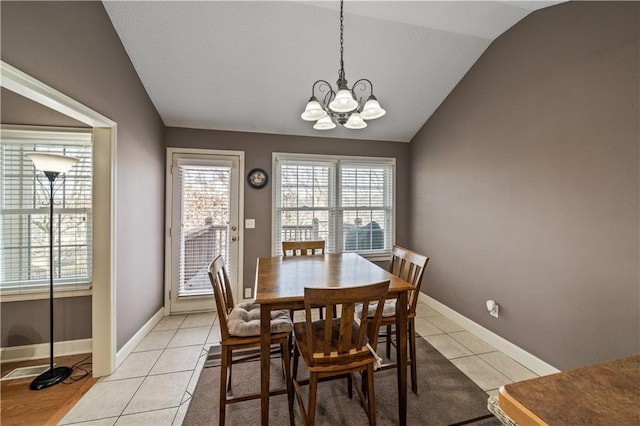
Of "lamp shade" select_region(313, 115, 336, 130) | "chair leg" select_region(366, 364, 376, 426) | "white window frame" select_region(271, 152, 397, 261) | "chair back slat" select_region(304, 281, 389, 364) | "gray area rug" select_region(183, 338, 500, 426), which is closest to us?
"chair back slat" select_region(304, 281, 389, 364)

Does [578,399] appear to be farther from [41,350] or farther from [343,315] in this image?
[41,350]

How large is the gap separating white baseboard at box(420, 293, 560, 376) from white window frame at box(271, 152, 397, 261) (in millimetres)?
1086

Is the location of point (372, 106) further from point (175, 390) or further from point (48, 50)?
point (175, 390)

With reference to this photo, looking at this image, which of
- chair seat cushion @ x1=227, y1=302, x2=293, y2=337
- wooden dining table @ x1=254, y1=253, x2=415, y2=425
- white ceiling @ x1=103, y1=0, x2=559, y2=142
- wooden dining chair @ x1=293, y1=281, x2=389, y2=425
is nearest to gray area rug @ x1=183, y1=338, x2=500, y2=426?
wooden dining table @ x1=254, y1=253, x2=415, y2=425

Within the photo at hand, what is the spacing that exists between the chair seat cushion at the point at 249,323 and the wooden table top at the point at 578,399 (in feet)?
4.08

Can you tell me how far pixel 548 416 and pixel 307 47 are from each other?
281cm

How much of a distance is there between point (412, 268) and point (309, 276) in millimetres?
811

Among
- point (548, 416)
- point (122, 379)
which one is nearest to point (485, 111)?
point (548, 416)

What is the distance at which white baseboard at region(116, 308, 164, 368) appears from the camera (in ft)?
Result: 7.44

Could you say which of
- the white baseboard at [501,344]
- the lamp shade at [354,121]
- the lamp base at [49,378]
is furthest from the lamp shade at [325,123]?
the lamp base at [49,378]

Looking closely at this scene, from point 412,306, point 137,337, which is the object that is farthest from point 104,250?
point 412,306

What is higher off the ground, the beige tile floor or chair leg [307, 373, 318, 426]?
chair leg [307, 373, 318, 426]

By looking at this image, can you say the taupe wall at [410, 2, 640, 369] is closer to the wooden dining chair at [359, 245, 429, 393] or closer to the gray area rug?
the gray area rug

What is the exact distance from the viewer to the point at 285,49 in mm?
2443
